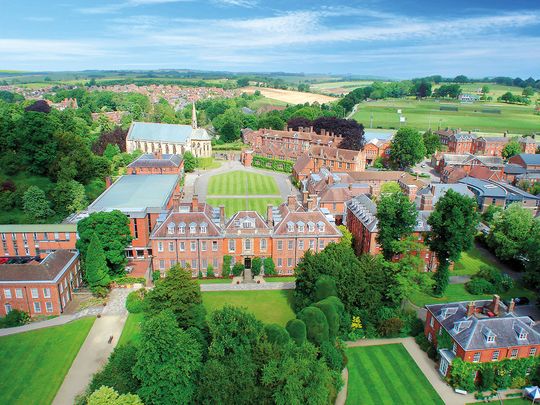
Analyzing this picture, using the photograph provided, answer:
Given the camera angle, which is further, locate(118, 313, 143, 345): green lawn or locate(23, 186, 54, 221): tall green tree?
locate(23, 186, 54, 221): tall green tree

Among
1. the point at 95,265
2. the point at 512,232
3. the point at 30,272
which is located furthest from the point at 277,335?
the point at 512,232

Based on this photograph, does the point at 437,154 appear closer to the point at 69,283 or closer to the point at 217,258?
the point at 217,258

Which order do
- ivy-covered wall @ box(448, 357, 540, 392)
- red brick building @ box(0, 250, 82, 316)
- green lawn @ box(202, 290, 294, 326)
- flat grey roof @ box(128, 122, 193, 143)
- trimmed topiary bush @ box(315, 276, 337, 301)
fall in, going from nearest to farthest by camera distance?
ivy-covered wall @ box(448, 357, 540, 392)
trimmed topiary bush @ box(315, 276, 337, 301)
red brick building @ box(0, 250, 82, 316)
green lawn @ box(202, 290, 294, 326)
flat grey roof @ box(128, 122, 193, 143)

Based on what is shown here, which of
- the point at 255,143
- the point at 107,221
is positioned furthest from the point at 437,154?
the point at 107,221

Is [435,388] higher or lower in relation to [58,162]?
lower

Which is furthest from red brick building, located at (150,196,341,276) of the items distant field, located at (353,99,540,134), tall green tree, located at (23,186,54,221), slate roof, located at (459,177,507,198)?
distant field, located at (353,99,540,134)

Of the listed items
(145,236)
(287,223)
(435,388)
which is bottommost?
(435,388)

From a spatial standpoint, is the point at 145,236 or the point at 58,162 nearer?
the point at 145,236

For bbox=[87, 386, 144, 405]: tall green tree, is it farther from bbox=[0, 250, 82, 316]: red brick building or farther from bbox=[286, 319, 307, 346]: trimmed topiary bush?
bbox=[0, 250, 82, 316]: red brick building
